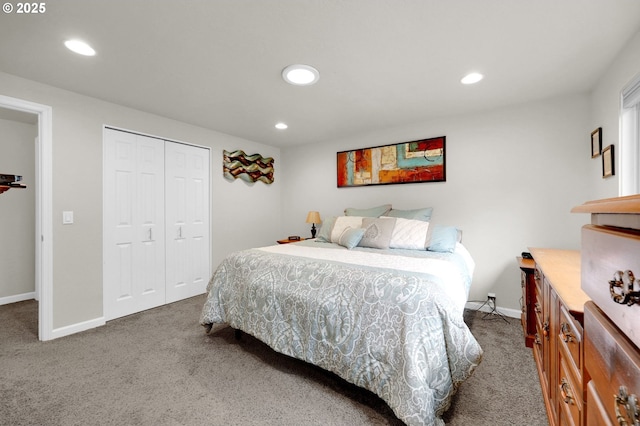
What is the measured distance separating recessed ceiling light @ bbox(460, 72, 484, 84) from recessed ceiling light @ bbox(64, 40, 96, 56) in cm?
294

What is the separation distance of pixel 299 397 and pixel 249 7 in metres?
2.38

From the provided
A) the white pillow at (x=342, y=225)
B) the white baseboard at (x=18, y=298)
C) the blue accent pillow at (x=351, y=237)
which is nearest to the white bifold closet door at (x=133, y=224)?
the white baseboard at (x=18, y=298)

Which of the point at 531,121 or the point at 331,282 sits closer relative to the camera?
the point at 331,282

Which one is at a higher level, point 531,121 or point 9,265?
point 531,121

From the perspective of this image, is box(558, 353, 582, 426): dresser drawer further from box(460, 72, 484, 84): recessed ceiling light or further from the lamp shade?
the lamp shade

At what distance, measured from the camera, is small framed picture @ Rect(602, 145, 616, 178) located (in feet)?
6.73

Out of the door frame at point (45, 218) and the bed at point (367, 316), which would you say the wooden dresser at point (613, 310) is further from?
the door frame at point (45, 218)

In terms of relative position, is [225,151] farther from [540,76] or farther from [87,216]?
[540,76]

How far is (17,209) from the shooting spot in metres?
3.55

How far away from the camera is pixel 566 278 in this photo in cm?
135

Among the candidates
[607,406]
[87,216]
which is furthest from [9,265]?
[607,406]

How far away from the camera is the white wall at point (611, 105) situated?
1.80 metres

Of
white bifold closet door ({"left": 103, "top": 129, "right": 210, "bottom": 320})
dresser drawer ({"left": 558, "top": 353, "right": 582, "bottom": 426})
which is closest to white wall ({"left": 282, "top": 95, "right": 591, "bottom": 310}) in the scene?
dresser drawer ({"left": 558, "top": 353, "right": 582, "bottom": 426})

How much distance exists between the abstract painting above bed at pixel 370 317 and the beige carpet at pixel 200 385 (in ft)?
0.66
